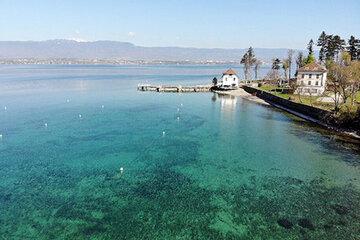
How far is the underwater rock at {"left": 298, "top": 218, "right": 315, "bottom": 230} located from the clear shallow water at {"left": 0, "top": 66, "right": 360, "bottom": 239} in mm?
86

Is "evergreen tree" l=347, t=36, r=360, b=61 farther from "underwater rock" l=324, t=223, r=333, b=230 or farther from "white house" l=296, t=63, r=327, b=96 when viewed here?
"underwater rock" l=324, t=223, r=333, b=230

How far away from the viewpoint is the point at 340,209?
2773cm

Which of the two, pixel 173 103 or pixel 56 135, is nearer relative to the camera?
pixel 56 135

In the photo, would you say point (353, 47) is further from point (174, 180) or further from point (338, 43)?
point (174, 180)

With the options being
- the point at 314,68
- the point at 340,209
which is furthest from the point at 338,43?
the point at 340,209

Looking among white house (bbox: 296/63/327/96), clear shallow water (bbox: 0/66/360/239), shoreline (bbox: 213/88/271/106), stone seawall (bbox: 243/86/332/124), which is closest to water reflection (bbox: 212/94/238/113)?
shoreline (bbox: 213/88/271/106)

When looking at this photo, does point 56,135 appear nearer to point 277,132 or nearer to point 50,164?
point 50,164

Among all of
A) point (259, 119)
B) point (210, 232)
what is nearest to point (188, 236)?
point (210, 232)

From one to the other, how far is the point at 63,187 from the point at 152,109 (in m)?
48.2

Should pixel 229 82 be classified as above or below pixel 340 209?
above

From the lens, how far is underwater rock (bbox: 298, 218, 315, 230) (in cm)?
2489

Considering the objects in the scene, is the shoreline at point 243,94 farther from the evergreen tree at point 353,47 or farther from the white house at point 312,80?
the evergreen tree at point 353,47

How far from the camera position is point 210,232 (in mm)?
24172

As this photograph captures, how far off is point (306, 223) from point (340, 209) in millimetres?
4487
